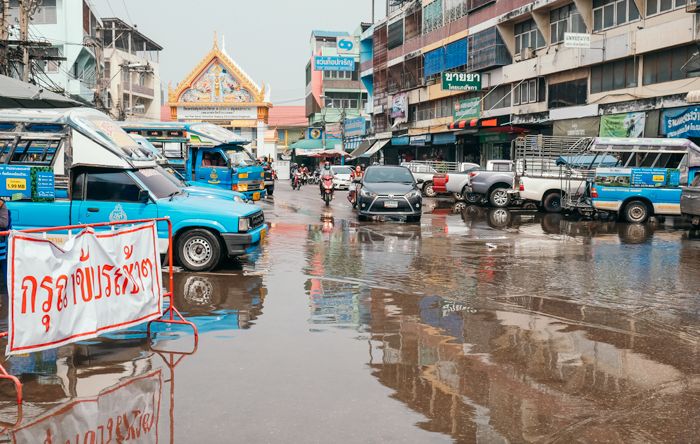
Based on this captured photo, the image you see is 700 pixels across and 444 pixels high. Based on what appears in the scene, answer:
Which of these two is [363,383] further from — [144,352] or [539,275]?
[539,275]

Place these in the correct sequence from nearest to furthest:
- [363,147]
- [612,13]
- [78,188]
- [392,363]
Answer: [392,363], [78,188], [612,13], [363,147]

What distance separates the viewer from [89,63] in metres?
53.8

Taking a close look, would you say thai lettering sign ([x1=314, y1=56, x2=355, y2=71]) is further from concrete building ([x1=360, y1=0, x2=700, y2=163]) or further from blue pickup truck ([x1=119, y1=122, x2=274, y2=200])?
blue pickup truck ([x1=119, y1=122, x2=274, y2=200])

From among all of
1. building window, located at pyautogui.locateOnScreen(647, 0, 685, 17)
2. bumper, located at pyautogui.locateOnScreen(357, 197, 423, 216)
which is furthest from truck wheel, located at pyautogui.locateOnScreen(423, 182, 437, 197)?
bumper, located at pyautogui.locateOnScreen(357, 197, 423, 216)

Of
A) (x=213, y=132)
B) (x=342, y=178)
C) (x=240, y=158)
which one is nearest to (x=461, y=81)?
(x=342, y=178)

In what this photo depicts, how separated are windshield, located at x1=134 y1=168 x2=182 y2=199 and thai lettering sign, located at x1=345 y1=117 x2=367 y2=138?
51.3m

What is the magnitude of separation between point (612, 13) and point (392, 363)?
2637cm

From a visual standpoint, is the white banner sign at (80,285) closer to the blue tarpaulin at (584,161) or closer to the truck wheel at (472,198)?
the blue tarpaulin at (584,161)

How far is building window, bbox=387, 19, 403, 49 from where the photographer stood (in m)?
49.9

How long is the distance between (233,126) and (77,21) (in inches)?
947

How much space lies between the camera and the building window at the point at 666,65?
24.0 metres

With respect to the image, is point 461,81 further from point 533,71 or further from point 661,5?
point 661,5

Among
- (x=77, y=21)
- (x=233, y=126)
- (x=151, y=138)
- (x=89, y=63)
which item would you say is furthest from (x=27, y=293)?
(x=233, y=126)

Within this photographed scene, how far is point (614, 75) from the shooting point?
27672mm
